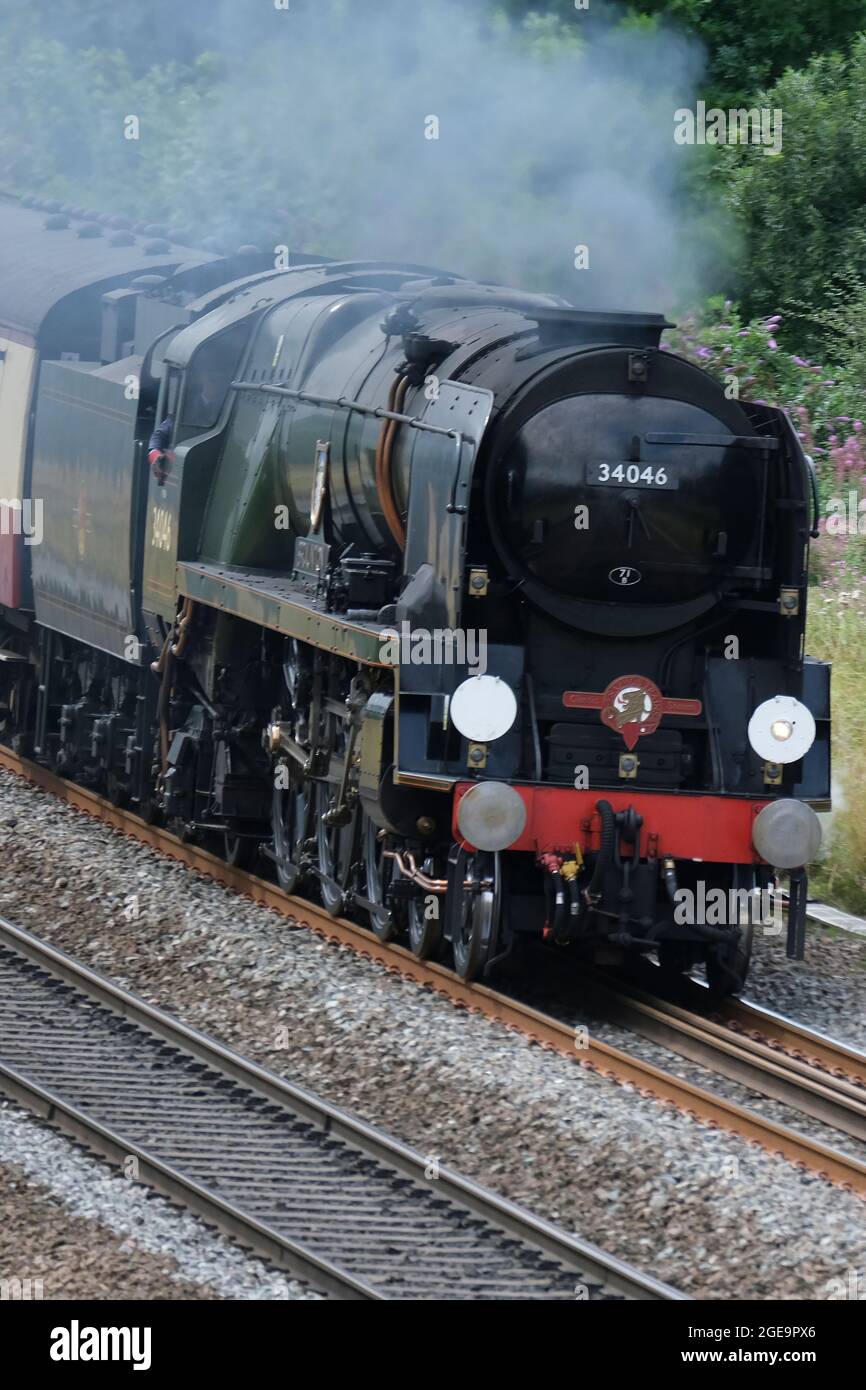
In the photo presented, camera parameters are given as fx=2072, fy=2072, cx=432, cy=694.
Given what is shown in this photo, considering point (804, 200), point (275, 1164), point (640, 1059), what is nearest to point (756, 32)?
point (804, 200)

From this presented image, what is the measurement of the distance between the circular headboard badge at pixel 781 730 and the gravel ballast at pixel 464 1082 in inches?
49.6

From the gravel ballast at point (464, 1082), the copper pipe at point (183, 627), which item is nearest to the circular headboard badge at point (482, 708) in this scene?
the gravel ballast at point (464, 1082)

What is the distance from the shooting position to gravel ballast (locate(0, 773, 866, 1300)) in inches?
260

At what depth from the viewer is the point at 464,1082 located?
7.94 m

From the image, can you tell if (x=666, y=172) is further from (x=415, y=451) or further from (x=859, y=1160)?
(x=859, y=1160)

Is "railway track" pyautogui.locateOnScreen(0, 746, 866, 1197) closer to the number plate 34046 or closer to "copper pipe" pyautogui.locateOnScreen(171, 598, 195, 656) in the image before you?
"copper pipe" pyautogui.locateOnScreen(171, 598, 195, 656)

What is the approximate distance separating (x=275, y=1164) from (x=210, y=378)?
5.53 metres

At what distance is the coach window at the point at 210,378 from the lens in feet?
37.9

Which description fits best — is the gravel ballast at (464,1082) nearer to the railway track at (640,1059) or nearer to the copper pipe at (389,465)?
the railway track at (640,1059)

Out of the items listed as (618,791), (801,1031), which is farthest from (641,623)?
(801,1031)

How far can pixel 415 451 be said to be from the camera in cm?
924

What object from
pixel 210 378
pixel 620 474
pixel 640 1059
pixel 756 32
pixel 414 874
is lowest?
pixel 640 1059

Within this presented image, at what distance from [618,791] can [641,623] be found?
77 cm

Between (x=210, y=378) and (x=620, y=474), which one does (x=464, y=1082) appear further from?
(x=210, y=378)
